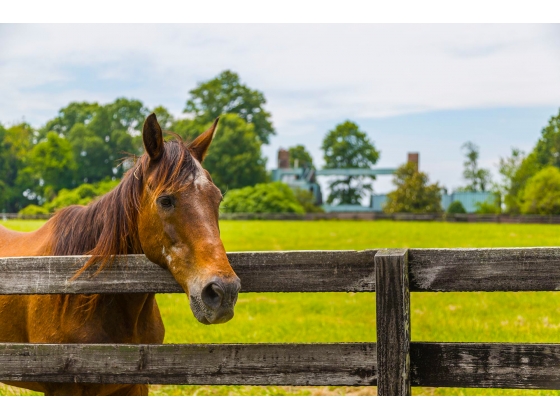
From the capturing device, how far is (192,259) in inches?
118

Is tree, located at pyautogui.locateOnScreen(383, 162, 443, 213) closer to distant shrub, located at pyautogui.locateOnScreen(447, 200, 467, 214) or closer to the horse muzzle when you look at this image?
distant shrub, located at pyautogui.locateOnScreen(447, 200, 467, 214)

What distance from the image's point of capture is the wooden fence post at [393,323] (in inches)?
117

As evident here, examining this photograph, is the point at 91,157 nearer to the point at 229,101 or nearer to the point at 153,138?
the point at 229,101

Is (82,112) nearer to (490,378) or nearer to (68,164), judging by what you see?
(68,164)

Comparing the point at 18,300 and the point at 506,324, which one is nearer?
the point at 18,300

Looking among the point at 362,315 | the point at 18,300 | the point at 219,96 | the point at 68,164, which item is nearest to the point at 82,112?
the point at 68,164

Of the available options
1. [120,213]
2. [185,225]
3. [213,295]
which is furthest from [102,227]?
[213,295]

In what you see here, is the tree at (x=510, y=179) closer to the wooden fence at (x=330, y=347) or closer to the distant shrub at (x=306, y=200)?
the distant shrub at (x=306, y=200)

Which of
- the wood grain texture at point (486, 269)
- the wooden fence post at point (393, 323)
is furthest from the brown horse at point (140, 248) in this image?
the wood grain texture at point (486, 269)

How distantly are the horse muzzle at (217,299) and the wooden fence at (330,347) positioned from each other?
35 cm

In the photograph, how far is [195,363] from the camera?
3.20m

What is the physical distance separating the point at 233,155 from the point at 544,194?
3225 centimetres

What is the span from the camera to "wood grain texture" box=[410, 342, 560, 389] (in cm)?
297

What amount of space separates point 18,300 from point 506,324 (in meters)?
7.74
